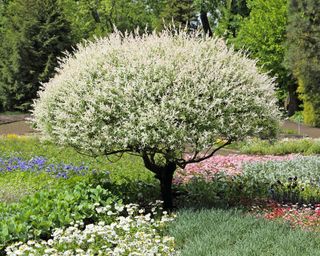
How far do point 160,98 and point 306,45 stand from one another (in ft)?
68.0

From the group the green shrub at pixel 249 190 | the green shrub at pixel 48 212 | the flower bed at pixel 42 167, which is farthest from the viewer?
the flower bed at pixel 42 167

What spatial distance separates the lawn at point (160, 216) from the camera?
5.11 m

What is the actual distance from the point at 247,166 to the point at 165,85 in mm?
5467

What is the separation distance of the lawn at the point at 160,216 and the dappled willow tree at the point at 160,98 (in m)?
0.77

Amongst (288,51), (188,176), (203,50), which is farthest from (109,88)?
(288,51)

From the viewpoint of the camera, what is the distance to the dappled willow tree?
6.50 meters

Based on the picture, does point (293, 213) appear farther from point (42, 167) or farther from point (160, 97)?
point (42, 167)

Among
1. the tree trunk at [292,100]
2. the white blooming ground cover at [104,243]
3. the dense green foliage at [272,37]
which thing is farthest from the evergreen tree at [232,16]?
the white blooming ground cover at [104,243]

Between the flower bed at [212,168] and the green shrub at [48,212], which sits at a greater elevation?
the green shrub at [48,212]

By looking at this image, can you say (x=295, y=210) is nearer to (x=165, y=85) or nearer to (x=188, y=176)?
(x=165, y=85)

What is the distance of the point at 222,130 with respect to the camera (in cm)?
665

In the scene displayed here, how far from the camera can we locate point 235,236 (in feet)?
17.4

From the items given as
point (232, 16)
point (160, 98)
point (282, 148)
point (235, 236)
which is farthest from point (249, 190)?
point (232, 16)

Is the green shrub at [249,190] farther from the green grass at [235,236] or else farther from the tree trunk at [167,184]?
the green grass at [235,236]
